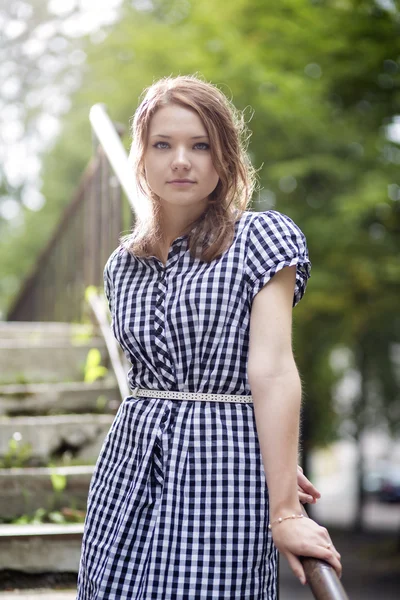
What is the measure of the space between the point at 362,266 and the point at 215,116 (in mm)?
7145

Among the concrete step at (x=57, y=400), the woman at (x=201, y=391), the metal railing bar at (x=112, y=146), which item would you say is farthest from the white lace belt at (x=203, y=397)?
the concrete step at (x=57, y=400)

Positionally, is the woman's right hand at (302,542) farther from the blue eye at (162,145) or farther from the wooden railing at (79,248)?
the wooden railing at (79,248)

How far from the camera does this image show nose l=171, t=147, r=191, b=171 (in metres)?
1.75

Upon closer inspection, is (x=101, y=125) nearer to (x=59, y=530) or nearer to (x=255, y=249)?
(x=59, y=530)

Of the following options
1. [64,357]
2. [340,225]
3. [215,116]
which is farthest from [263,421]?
Result: [340,225]

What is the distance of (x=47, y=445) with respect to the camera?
12.4ft

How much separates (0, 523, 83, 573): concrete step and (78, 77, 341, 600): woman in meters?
1.27

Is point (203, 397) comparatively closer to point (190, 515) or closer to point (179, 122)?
point (190, 515)

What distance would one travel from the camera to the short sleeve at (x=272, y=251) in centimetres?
164

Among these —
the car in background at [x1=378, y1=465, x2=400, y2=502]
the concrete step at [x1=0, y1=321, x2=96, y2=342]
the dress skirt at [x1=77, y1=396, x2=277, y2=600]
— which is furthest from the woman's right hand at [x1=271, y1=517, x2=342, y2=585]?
the car in background at [x1=378, y1=465, x2=400, y2=502]

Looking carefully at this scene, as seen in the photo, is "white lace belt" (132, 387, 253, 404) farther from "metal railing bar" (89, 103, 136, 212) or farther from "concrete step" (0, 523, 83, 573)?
"metal railing bar" (89, 103, 136, 212)

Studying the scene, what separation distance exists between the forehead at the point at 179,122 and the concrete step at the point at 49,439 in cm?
227

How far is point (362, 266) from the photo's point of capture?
8688 millimetres

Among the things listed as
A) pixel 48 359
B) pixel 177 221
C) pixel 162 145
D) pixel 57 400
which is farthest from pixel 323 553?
pixel 48 359
